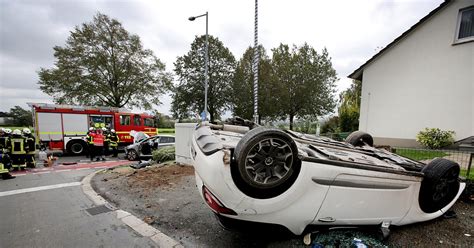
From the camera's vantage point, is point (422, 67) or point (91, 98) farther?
point (91, 98)

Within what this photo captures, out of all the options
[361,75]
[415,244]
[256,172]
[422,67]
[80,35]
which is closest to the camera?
[256,172]

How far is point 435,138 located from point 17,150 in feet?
51.3

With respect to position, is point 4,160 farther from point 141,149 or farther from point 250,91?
point 250,91

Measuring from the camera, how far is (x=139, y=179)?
508 centimetres

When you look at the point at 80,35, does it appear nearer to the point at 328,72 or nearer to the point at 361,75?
the point at 361,75

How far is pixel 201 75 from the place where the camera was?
2214cm

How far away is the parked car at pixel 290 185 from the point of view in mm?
1669

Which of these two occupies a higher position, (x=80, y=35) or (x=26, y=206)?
(x=80, y=35)

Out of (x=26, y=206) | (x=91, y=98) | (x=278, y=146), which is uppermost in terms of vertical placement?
(x=91, y=98)

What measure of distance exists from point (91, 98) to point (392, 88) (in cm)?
2307

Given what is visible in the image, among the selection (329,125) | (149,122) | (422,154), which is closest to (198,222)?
(422,154)

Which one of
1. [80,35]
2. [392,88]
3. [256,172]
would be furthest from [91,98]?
[392,88]

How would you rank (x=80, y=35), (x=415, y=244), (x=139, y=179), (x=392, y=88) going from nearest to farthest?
(x=415, y=244) → (x=139, y=179) → (x=392, y=88) → (x=80, y=35)

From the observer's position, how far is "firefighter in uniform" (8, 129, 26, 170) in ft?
21.6
